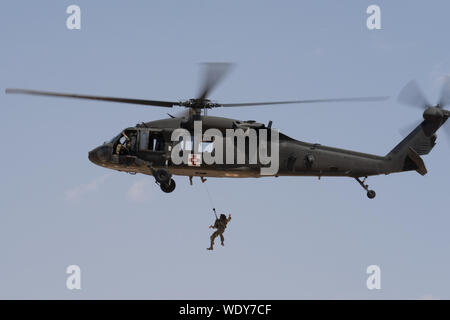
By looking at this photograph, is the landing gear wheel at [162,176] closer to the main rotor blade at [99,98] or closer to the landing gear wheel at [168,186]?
the landing gear wheel at [168,186]

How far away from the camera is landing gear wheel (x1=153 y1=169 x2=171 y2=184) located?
32.8 meters

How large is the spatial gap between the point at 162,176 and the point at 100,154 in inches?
125

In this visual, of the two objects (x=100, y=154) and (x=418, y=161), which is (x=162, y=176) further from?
(x=418, y=161)

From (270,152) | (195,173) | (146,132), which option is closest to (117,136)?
(146,132)

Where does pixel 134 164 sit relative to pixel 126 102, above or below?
below

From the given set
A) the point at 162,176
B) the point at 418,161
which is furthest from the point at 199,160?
the point at 418,161

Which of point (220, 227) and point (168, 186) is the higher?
point (168, 186)

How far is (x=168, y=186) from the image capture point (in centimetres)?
3359

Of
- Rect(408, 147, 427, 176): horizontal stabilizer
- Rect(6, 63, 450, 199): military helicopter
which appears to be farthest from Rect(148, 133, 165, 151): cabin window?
Rect(408, 147, 427, 176): horizontal stabilizer

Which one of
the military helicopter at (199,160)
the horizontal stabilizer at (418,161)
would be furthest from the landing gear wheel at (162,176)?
the horizontal stabilizer at (418,161)

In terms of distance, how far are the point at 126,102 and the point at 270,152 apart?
6.56m

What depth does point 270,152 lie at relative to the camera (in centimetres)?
3319

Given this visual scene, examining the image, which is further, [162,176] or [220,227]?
[220,227]
